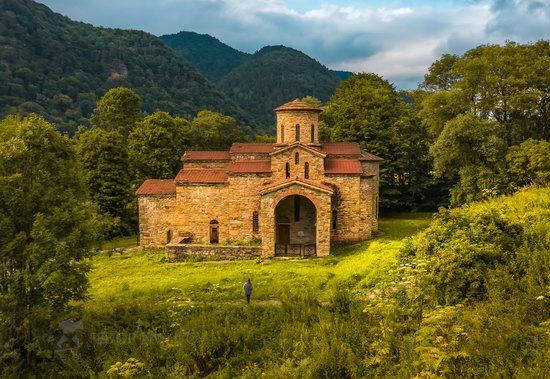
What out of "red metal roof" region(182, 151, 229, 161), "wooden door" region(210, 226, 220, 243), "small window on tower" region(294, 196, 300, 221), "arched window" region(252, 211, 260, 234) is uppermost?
"red metal roof" region(182, 151, 229, 161)

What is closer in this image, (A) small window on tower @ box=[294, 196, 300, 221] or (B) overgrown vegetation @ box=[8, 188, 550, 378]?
(B) overgrown vegetation @ box=[8, 188, 550, 378]

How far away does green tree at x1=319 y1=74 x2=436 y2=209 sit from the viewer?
127 feet

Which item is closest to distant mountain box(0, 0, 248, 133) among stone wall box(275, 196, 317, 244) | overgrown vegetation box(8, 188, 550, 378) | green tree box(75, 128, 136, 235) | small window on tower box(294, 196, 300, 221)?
green tree box(75, 128, 136, 235)

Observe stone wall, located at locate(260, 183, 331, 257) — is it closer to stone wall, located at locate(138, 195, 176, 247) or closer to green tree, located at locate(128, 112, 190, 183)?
stone wall, located at locate(138, 195, 176, 247)

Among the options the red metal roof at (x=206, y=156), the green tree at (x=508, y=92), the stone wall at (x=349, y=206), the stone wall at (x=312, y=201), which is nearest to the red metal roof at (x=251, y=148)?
the red metal roof at (x=206, y=156)

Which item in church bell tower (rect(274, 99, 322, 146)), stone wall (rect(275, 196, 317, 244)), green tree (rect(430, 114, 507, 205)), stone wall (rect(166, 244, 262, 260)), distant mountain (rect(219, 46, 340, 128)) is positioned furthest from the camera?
distant mountain (rect(219, 46, 340, 128))

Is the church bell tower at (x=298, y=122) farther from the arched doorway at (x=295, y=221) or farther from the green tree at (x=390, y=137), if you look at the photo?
the green tree at (x=390, y=137)

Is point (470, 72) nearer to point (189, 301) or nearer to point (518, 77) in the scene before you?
point (518, 77)

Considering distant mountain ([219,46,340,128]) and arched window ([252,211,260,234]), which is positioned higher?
distant mountain ([219,46,340,128])

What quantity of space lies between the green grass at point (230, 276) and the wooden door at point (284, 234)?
3.30m

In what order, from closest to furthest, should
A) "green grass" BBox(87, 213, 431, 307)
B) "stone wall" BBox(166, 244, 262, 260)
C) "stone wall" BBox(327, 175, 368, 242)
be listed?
1. "green grass" BBox(87, 213, 431, 307)
2. "stone wall" BBox(166, 244, 262, 260)
3. "stone wall" BBox(327, 175, 368, 242)

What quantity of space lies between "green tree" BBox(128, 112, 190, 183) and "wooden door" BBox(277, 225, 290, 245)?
15.2 m

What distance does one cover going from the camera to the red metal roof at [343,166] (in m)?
26.4

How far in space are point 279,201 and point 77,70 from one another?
76755mm
